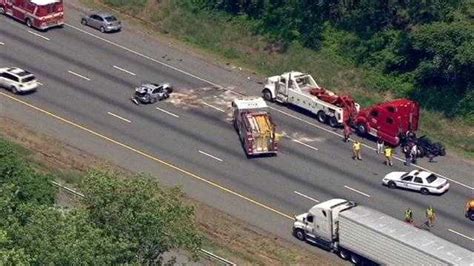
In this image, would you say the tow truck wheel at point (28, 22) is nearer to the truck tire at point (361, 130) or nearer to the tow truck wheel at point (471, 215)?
the truck tire at point (361, 130)

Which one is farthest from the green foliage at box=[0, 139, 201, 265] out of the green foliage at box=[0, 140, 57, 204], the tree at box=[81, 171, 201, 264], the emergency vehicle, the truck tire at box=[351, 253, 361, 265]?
the emergency vehicle

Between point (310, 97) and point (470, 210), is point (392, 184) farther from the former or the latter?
point (310, 97)

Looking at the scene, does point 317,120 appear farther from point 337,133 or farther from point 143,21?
point 143,21

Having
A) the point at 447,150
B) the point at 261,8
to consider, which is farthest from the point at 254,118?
the point at 261,8

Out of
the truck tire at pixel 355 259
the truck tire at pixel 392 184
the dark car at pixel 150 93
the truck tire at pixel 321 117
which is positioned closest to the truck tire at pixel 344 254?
the truck tire at pixel 355 259

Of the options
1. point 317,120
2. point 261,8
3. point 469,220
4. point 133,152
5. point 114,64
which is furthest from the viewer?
point 261,8

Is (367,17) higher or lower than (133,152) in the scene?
higher

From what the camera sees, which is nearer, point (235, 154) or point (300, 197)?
point (300, 197)
